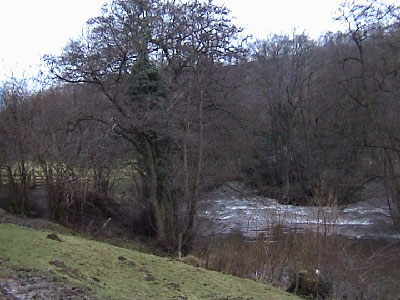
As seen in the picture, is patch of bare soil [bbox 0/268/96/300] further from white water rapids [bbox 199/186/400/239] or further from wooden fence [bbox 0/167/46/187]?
wooden fence [bbox 0/167/46/187]

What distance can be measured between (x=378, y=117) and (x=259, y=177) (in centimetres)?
1516

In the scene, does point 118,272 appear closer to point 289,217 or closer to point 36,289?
point 36,289

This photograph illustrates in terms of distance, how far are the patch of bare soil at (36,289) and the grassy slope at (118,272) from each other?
23 centimetres

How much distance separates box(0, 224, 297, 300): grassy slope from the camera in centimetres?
741

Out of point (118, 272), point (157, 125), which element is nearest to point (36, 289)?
point (118, 272)

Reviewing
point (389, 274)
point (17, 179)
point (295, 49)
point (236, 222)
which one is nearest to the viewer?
point (389, 274)

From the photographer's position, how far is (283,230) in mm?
16047

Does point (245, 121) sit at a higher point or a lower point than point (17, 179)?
higher

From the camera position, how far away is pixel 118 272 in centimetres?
848

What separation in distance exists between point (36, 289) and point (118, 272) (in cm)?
218

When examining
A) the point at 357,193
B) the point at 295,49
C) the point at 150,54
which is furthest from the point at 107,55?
the point at 295,49

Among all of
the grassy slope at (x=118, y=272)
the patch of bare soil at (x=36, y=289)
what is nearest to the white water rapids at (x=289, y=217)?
the grassy slope at (x=118, y=272)

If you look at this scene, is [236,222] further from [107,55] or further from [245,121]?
[107,55]

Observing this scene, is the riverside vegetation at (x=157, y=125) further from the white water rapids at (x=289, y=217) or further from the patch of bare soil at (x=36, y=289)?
the patch of bare soil at (x=36, y=289)
